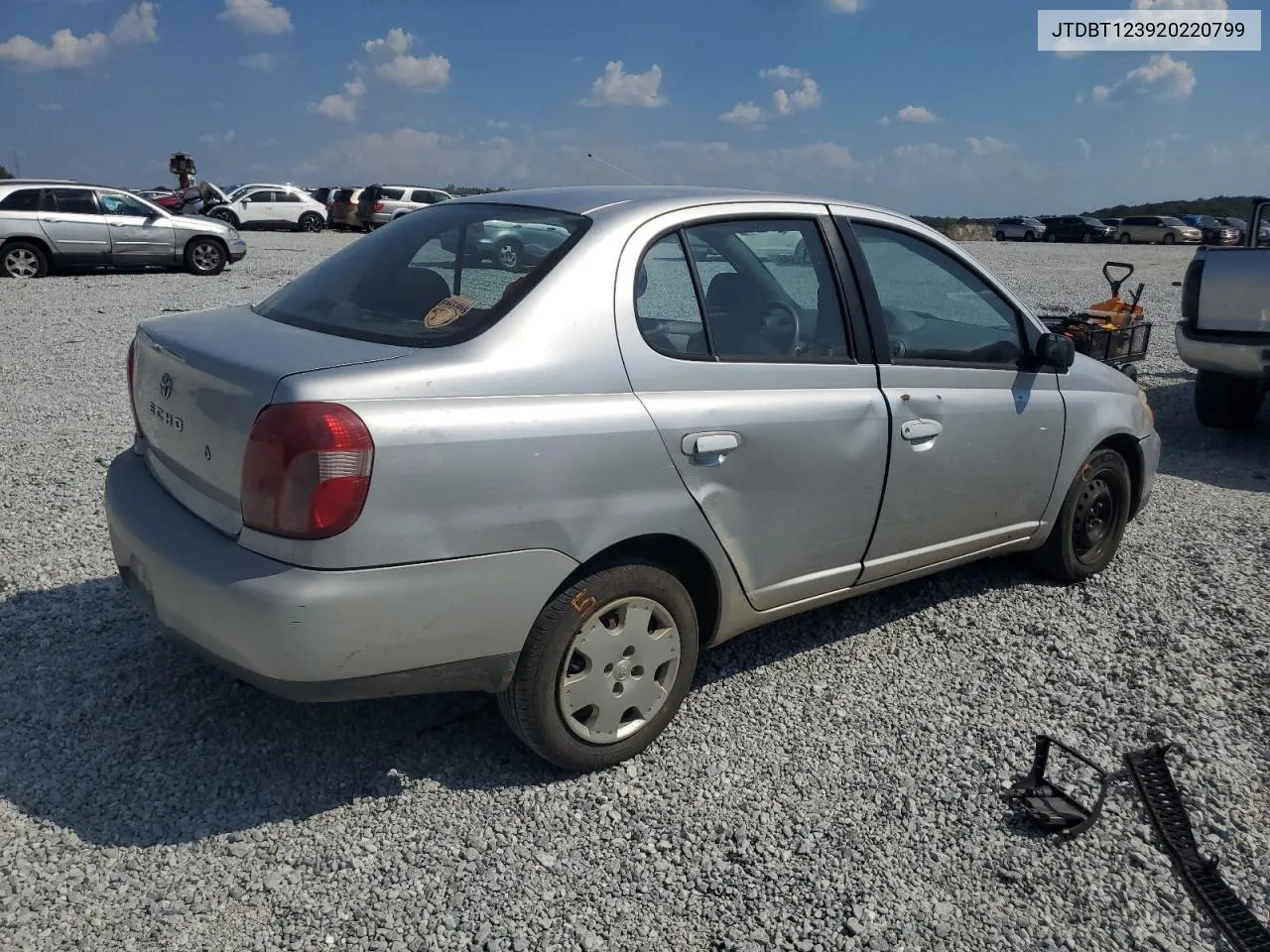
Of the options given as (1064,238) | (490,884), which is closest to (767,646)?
(490,884)

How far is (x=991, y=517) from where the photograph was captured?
4086mm

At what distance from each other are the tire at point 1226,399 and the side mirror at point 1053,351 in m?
4.41

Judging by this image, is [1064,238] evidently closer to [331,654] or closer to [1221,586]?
[1221,586]

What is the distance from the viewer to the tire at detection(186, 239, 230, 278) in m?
17.7

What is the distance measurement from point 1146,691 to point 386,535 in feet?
9.36

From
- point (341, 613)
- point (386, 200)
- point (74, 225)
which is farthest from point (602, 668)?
point (386, 200)

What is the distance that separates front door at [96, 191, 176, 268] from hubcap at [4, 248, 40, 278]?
117 cm

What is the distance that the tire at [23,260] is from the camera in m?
16.3

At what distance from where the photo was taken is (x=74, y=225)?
16719 millimetres

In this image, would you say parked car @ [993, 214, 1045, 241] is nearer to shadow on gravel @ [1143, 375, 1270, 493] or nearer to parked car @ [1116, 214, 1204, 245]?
parked car @ [1116, 214, 1204, 245]

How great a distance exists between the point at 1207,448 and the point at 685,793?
6.27 metres

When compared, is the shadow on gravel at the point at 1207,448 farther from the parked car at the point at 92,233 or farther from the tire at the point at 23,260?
the tire at the point at 23,260

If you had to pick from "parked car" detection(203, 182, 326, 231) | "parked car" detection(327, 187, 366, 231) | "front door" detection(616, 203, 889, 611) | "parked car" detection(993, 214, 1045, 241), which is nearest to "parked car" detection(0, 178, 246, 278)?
"parked car" detection(203, 182, 326, 231)

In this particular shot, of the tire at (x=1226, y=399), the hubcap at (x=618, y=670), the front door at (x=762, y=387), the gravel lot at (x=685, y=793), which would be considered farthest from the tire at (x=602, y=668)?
the tire at (x=1226, y=399)
